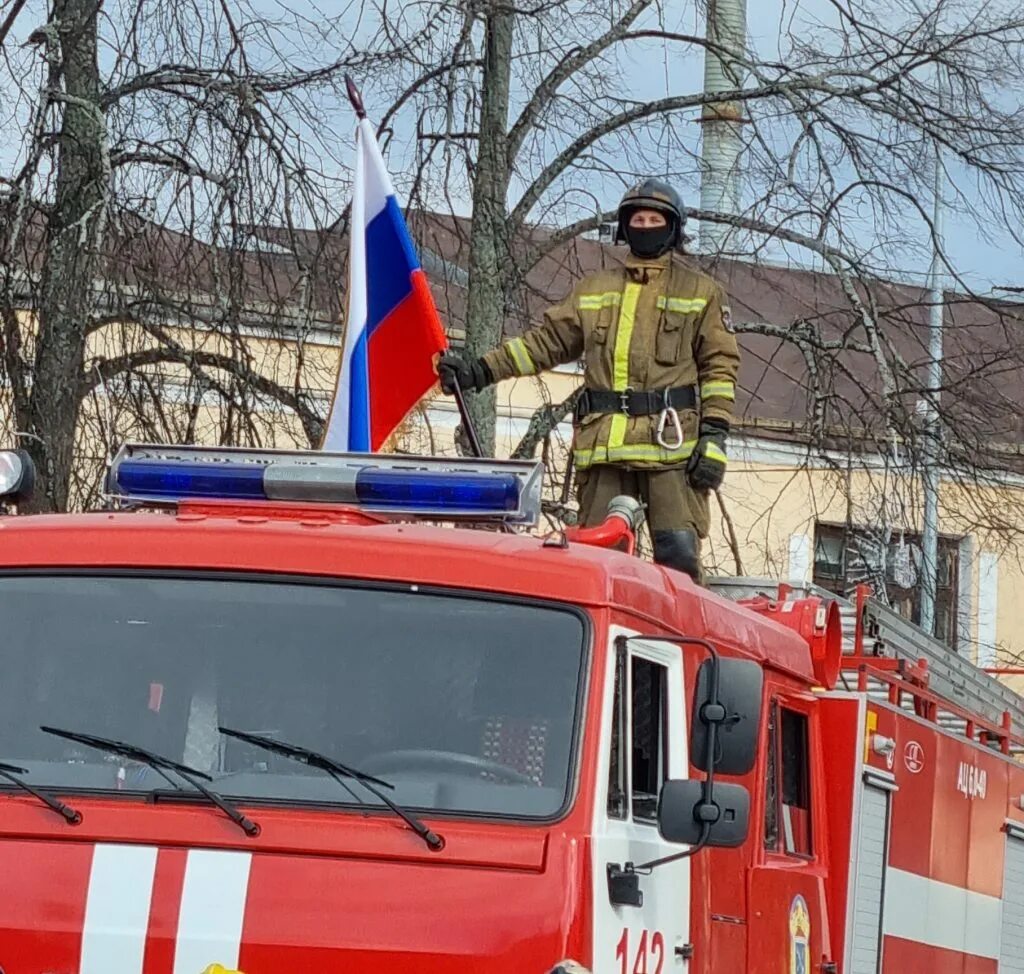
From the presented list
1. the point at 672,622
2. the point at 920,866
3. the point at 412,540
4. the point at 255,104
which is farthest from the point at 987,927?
the point at 255,104

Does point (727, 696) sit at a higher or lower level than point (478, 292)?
lower

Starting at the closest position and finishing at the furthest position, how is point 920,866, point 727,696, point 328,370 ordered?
point 727,696 → point 920,866 → point 328,370

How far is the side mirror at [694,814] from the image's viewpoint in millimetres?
4688

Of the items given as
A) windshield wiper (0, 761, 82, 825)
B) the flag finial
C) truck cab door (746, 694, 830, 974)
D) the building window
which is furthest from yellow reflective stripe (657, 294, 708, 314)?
the building window

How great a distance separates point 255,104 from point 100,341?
1.57m

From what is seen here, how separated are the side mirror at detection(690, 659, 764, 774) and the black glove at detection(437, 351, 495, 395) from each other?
3.30 meters

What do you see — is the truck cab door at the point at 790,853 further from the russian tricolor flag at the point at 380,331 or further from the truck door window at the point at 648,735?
the russian tricolor flag at the point at 380,331

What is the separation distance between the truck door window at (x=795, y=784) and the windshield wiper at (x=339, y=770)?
1.93 m

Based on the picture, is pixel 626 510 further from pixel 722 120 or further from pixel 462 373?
pixel 722 120

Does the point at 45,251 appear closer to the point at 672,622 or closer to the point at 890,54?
the point at 890,54

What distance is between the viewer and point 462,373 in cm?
796

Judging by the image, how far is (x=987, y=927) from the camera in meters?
8.00

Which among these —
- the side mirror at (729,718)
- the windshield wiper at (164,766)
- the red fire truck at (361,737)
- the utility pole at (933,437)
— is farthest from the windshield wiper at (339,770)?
the utility pole at (933,437)

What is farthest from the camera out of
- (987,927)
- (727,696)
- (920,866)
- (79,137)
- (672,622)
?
(79,137)
